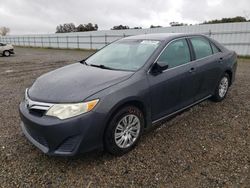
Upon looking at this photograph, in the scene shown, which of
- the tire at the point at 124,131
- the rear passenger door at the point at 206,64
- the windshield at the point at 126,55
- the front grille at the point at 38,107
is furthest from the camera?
the rear passenger door at the point at 206,64

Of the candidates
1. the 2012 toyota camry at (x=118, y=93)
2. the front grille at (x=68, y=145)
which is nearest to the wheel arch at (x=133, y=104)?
the 2012 toyota camry at (x=118, y=93)

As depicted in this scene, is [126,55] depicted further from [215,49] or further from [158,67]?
[215,49]

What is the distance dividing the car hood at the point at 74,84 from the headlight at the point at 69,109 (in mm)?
62

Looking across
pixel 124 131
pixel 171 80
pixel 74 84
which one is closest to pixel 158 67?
pixel 171 80

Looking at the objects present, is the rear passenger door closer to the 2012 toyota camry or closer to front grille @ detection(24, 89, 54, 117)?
the 2012 toyota camry

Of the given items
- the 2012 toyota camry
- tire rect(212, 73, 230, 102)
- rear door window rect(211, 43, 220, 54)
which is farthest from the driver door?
tire rect(212, 73, 230, 102)

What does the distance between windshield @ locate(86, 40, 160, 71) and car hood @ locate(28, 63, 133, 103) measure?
0.25 metres

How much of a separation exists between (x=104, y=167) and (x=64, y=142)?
59 cm

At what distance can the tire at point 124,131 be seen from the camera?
8.54 feet

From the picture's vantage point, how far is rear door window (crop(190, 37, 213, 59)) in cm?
389

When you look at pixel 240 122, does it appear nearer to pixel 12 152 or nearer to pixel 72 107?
pixel 72 107

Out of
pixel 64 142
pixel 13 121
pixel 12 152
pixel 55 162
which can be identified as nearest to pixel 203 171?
pixel 64 142

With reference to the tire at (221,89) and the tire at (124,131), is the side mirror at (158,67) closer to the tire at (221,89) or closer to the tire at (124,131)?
the tire at (124,131)

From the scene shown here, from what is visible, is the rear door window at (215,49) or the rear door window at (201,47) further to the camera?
the rear door window at (215,49)
